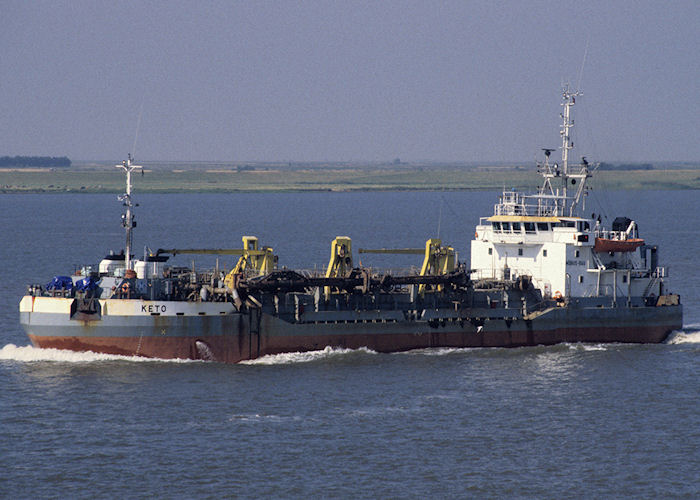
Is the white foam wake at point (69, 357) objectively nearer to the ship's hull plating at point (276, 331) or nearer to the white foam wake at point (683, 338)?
the ship's hull plating at point (276, 331)

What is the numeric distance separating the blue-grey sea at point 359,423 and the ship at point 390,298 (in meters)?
0.90

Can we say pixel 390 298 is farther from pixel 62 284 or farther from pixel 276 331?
pixel 62 284

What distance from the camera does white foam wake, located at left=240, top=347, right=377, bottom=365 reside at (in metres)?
48.2

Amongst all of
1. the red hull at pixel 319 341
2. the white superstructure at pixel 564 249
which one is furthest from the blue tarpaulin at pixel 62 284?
the white superstructure at pixel 564 249

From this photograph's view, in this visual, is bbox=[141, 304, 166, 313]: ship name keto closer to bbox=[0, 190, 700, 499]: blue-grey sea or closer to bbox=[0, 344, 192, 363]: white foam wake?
bbox=[0, 344, 192, 363]: white foam wake

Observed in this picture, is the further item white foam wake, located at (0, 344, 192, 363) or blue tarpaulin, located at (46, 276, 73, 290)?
blue tarpaulin, located at (46, 276, 73, 290)

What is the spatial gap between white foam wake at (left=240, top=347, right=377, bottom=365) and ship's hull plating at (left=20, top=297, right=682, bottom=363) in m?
0.22

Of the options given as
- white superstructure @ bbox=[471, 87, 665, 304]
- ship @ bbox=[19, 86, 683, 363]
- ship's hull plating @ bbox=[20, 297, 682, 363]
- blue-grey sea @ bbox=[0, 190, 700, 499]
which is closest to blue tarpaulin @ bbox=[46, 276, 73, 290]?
ship @ bbox=[19, 86, 683, 363]

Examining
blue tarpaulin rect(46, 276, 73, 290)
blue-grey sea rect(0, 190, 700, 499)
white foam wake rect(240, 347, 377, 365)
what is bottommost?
blue-grey sea rect(0, 190, 700, 499)

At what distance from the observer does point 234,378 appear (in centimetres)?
4500

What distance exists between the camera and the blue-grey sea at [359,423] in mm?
33062

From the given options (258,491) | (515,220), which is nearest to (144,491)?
(258,491)

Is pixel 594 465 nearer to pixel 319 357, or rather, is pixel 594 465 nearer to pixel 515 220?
pixel 319 357

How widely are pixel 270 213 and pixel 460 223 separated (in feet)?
127
